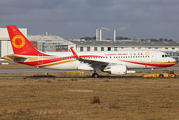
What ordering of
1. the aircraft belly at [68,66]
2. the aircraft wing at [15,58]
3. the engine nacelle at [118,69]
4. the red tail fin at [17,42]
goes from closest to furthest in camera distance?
the engine nacelle at [118,69] < the aircraft wing at [15,58] < the aircraft belly at [68,66] < the red tail fin at [17,42]

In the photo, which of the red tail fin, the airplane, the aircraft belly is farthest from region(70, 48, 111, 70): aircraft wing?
the red tail fin

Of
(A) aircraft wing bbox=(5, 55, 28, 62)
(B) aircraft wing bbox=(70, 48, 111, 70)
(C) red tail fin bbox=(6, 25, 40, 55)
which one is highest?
(C) red tail fin bbox=(6, 25, 40, 55)

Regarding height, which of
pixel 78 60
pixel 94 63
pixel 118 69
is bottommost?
pixel 118 69

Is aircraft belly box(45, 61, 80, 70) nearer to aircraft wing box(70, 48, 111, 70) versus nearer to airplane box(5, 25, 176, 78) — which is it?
airplane box(5, 25, 176, 78)

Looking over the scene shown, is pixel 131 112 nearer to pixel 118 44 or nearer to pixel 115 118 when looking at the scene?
pixel 115 118

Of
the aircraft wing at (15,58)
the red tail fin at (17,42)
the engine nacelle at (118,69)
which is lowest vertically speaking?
the engine nacelle at (118,69)

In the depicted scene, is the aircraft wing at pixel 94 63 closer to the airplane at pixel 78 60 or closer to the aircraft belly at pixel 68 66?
the airplane at pixel 78 60

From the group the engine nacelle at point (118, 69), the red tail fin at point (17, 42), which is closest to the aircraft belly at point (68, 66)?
the red tail fin at point (17, 42)

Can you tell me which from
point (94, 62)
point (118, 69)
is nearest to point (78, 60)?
point (94, 62)

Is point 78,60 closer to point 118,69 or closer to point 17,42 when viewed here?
point 118,69

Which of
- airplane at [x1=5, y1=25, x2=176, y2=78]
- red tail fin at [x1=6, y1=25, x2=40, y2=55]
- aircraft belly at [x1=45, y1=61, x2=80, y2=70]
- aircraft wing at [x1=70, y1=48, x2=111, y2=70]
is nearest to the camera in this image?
aircraft wing at [x1=70, y1=48, x2=111, y2=70]

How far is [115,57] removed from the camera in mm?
39812

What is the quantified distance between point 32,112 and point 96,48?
105 meters

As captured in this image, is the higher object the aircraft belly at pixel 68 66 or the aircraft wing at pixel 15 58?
the aircraft wing at pixel 15 58
